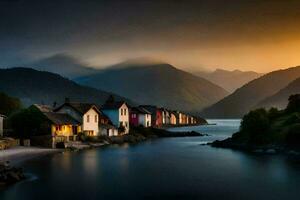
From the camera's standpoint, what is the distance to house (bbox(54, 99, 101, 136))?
85.9m

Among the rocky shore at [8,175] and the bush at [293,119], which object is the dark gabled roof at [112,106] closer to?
the bush at [293,119]

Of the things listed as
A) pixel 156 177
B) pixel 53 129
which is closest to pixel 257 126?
pixel 53 129

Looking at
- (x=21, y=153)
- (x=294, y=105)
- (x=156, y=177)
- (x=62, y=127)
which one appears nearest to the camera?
(x=156, y=177)

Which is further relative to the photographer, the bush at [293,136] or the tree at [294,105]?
the tree at [294,105]

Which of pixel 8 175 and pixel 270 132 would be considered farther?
pixel 270 132

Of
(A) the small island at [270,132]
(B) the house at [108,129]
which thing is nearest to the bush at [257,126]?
(A) the small island at [270,132]

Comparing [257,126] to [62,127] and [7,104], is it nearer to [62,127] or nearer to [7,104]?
[62,127]

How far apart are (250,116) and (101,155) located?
28.2 meters

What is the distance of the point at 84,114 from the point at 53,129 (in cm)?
1138

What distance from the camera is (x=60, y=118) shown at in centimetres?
7956

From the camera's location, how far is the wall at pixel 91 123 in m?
86.4

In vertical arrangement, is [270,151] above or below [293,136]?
below

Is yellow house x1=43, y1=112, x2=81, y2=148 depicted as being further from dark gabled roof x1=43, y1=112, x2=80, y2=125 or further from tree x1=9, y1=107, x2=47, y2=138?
tree x1=9, y1=107, x2=47, y2=138

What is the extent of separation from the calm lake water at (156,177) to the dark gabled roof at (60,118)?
1091cm
